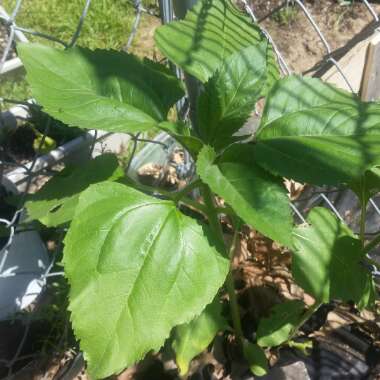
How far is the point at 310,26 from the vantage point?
331cm

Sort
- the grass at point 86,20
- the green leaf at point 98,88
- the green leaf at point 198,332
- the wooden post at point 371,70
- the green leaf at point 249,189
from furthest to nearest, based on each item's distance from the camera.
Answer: the grass at point 86,20
the wooden post at point 371,70
the green leaf at point 198,332
the green leaf at point 98,88
the green leaf at point 249,189

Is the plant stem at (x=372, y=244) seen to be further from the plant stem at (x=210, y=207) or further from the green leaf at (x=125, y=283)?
the green leaf at (x=125, y=283)

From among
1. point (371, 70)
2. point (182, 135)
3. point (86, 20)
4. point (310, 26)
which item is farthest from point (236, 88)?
point (310, 26)

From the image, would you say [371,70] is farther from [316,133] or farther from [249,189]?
[249,189]

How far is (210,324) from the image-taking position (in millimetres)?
1286

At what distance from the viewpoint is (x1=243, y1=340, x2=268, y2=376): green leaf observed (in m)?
1.40

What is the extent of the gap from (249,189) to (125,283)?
0.89 ft

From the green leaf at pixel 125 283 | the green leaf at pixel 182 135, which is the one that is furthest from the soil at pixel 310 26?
the green leaf at pixel 125 283

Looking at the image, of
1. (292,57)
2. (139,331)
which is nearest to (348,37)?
(292,57)

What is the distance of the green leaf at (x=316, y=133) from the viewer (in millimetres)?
843

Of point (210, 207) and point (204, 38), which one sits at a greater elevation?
point (204, 38)

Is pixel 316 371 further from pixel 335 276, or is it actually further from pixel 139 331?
pixel 139 331

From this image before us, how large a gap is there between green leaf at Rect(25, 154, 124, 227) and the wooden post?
1479mm

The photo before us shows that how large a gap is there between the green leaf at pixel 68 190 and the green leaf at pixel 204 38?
0.89 feet
